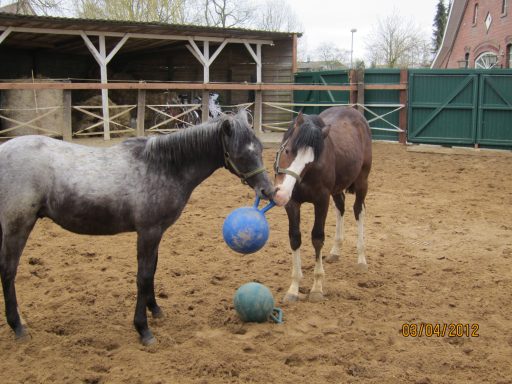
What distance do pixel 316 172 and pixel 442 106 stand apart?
9692 millimetres

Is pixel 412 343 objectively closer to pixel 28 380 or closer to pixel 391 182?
pixel 28 380

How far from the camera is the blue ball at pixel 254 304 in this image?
385cm

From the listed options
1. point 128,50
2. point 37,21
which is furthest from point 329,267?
point 128,50

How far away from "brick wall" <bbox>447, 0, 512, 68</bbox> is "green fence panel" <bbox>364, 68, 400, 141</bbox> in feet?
40.6

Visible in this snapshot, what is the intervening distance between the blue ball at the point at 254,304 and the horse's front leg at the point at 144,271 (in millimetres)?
700

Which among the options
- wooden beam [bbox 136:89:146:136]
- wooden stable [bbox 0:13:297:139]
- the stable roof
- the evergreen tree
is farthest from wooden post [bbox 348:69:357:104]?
the evergreen tree

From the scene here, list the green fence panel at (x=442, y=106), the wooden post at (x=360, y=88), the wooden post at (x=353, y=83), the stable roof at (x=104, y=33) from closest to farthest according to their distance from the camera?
the stable roof at (x=104, y=33), the green fence panel at (x=442, y=106), the wooden post at (x=360, y=88), the wooden post at (x=353, y=83)

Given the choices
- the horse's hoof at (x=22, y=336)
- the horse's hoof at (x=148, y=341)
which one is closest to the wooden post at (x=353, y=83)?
the horse's hoof at (x=148, y=341)

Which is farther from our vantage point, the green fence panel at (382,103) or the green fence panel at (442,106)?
the green fence panel at (382,103)

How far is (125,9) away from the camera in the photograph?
26562 mm

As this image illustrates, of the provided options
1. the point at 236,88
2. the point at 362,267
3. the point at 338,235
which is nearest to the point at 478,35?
the point at 236,88

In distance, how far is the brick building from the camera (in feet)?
78.1

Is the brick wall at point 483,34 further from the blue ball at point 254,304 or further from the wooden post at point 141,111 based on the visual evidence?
the blue ball at point 254,304

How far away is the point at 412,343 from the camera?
3.57 meters
